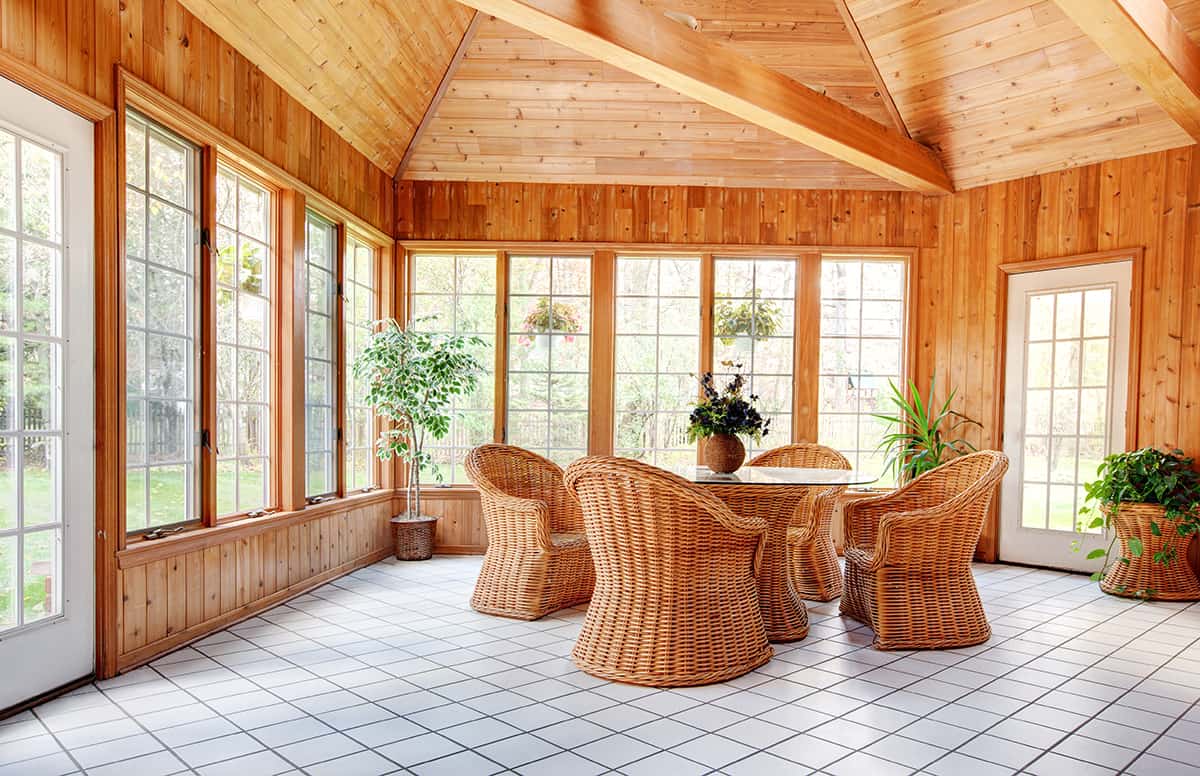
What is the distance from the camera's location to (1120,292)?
5590 mm

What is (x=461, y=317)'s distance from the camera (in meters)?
6.47

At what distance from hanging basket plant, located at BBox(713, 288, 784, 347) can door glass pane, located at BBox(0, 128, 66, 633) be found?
14.7ft

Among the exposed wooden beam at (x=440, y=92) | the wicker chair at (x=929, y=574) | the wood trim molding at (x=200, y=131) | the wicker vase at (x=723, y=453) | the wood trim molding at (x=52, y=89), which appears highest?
the exposed wooden beam at (x=440, y=92)

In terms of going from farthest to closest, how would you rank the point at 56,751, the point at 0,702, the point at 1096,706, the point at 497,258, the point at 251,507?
1. the point at 497,258
2. the point at 251,507
3. the point at 1096,706
4. the point at 0,702
5. the point at 56,751

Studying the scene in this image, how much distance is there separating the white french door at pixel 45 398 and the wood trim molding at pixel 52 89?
1.1 inches

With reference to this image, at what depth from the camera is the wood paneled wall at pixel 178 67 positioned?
294cm

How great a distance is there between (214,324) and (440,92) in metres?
2.72

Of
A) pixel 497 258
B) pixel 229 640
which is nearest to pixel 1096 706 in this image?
pixel 229 640

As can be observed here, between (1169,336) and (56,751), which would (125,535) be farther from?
(1169,336)

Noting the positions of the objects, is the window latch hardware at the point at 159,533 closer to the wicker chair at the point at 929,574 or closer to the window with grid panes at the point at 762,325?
the wicker chair at the point at 929,574

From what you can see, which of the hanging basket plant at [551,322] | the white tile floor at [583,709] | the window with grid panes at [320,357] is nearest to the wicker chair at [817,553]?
the white tile floor at [583,709]

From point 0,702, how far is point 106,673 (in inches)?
18.8

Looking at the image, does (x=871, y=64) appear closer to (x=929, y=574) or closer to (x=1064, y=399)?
(x=1064, y=399)

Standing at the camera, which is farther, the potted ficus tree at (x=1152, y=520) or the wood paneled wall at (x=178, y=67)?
the potted ficus tree at (x=1152, y=520)
